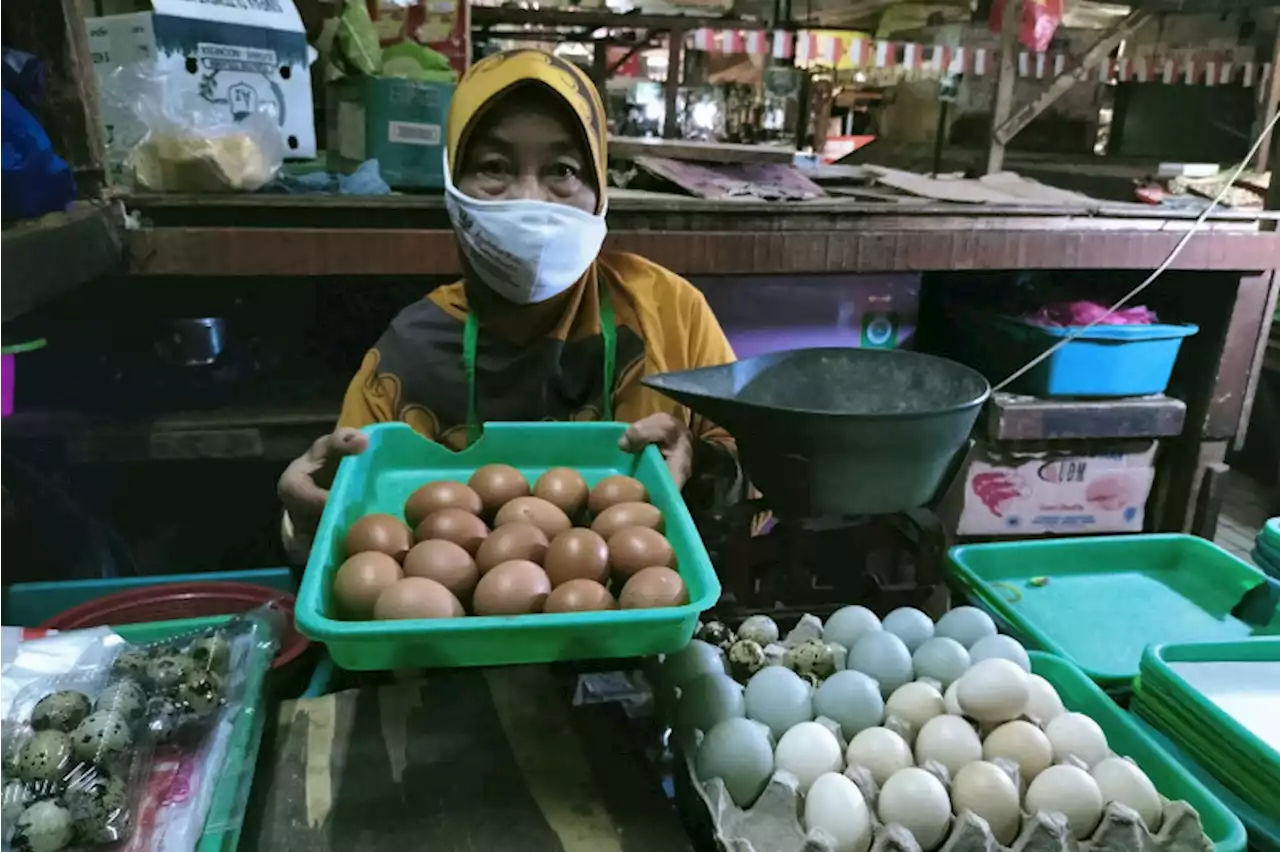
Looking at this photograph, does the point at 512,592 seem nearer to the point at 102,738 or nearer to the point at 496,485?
the point at 496,485

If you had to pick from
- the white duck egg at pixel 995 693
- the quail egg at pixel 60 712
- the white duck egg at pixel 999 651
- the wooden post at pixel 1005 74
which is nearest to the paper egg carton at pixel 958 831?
the white duck egg at pixel 995 693

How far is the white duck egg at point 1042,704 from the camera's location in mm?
1127

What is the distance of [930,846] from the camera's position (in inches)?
38.9

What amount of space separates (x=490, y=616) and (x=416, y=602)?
0.07 meters

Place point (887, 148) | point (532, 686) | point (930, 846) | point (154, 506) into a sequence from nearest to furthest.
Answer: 1. point (930, 846)
2. point (532, 686)
3. point (154, 506)
4. point (887, 148)

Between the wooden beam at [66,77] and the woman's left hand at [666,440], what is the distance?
1.17 m

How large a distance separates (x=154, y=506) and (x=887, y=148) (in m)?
4.49

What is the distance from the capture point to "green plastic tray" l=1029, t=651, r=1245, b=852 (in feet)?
3.42

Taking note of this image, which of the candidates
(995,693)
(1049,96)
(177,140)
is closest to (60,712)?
(995,693)

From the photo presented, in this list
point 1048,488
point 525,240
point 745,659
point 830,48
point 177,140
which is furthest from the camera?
point 830,48

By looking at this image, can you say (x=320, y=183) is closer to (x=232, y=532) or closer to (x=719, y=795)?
(x=232, y=532)

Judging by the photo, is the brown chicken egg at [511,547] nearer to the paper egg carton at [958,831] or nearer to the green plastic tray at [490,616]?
the green plastic tray at [490,616]

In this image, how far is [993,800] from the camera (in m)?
0.99

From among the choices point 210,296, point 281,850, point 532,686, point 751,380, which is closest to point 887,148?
point 210,296
